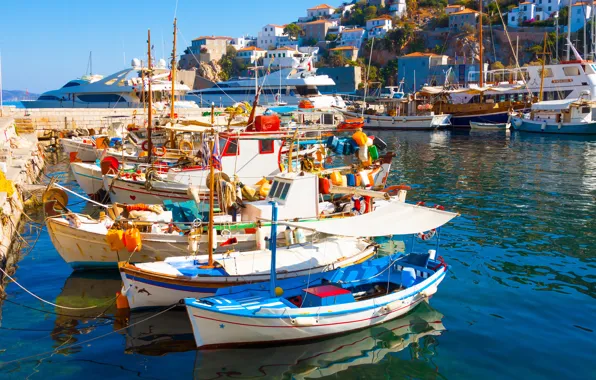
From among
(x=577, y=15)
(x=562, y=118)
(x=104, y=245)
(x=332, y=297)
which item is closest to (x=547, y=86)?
(x=562, y=118)

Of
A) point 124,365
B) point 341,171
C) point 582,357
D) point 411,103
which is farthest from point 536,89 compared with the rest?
point 124,365

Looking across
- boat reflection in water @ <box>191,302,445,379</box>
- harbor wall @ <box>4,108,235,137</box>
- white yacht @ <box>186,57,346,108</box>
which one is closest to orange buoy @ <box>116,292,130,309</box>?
boat reflection in water @ <box>191,302,445,379</box>

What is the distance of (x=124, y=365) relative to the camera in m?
10.7

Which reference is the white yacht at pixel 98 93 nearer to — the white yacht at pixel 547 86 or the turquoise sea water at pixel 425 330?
the white yacht at pixel 547 86

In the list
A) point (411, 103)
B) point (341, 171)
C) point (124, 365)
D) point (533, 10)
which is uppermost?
point (533, 10)

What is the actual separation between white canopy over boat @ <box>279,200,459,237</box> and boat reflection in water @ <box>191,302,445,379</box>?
2068 mm

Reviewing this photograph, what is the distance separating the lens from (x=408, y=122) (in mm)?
61531

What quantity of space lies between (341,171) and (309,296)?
Result: 979cm

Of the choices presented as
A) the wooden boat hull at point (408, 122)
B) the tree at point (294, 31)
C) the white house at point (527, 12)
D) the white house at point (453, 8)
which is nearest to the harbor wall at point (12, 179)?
the wooden boat hull at point (408, 122)

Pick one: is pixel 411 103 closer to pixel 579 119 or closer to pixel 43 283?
pixel 579 119

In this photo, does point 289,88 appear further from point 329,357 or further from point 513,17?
point 329,357

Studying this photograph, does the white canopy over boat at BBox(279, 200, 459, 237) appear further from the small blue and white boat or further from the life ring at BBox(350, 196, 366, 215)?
the small blue and white boat

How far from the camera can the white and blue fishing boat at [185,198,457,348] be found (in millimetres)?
10758

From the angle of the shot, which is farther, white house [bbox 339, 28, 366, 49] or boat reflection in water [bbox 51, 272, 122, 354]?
white house [bbox 339, 28, 366, 49]
